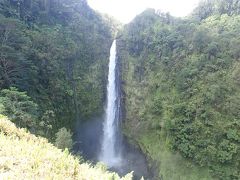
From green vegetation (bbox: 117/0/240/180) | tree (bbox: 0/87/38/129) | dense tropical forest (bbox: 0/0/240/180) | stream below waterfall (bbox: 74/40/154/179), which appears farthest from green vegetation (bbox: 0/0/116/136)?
green vegetation (bbox: 117/0/240/180)

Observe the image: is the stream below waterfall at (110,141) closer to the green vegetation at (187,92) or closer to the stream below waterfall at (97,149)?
the stream below waterfall at (97,149)

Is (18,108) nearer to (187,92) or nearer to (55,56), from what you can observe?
(55,56)

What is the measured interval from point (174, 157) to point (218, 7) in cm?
2068

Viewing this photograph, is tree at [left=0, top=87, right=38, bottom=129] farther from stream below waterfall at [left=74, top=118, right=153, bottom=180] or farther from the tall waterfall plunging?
the tall waterfall plunging

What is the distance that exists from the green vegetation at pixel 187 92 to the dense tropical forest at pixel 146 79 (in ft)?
0.29

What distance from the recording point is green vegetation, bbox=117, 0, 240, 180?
28484mm

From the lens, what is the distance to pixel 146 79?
38.8m

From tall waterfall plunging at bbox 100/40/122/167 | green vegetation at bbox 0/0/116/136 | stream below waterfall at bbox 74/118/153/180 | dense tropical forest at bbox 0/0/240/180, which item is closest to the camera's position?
dense tropical forest at bbox 0/0/240/180

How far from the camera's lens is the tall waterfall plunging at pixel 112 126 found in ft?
122

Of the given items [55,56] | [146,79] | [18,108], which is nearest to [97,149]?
[146,79]

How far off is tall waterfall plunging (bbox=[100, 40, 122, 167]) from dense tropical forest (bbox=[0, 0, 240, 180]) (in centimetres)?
91

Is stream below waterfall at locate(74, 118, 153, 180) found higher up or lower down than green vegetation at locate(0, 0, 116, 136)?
lower down

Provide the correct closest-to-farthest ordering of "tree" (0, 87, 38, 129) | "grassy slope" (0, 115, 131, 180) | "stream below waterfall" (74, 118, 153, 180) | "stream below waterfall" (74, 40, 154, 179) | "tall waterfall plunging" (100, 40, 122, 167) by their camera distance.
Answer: "grassy slope" (0, 115, 131, 180), "tree" (0, 87, 38, 129), "stream below waterfall" (74, 118, 153, 180), "stream below waterfall" (74, 40, 154, 179), "tall waterfall plunging" (100, 40, 122, 167)

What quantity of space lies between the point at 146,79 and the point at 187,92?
7.29 metres
